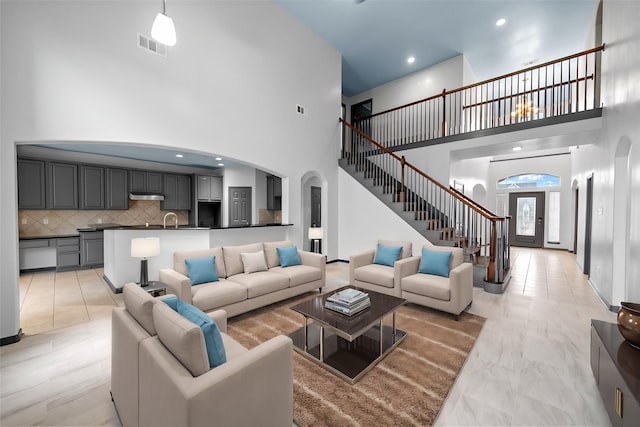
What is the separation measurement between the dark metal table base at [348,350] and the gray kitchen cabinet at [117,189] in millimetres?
6225

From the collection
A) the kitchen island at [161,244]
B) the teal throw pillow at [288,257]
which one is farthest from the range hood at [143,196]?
the teal throw pillow at [288,257]

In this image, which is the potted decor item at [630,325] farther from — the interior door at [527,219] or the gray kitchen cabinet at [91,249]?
the interior door at [527,219]

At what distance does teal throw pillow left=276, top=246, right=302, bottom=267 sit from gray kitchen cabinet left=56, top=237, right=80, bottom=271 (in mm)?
5060

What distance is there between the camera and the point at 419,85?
7855 mm

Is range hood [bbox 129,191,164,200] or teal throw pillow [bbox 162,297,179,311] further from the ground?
range hood [bbox 129,191,164,200]

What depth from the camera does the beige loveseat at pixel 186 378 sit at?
46.4 inches

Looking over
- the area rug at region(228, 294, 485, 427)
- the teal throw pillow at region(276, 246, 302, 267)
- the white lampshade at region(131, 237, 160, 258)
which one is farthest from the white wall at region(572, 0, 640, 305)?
the white lampshade at region(131, 237, 160, 258)

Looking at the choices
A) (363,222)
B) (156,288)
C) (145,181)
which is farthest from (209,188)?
(156,288)

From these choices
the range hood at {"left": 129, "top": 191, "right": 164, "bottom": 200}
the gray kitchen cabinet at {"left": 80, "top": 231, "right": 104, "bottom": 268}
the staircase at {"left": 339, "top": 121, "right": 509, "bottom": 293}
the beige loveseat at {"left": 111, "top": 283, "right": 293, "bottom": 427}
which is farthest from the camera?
the range hood at {"left": 129, "top": 191, "right": 164, "bottom": 200}

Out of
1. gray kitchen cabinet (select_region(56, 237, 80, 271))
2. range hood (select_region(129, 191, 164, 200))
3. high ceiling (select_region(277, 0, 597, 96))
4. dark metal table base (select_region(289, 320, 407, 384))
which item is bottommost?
dark metal table base (select_region(289, 320, 407, 384))

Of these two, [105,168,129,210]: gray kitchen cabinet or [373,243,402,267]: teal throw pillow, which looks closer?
[373,243,402,267]: teal throw pillow

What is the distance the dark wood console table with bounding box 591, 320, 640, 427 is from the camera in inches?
54.7

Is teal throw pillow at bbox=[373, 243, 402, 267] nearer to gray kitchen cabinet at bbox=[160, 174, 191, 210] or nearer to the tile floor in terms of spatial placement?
the tile floor

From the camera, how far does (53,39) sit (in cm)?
310
